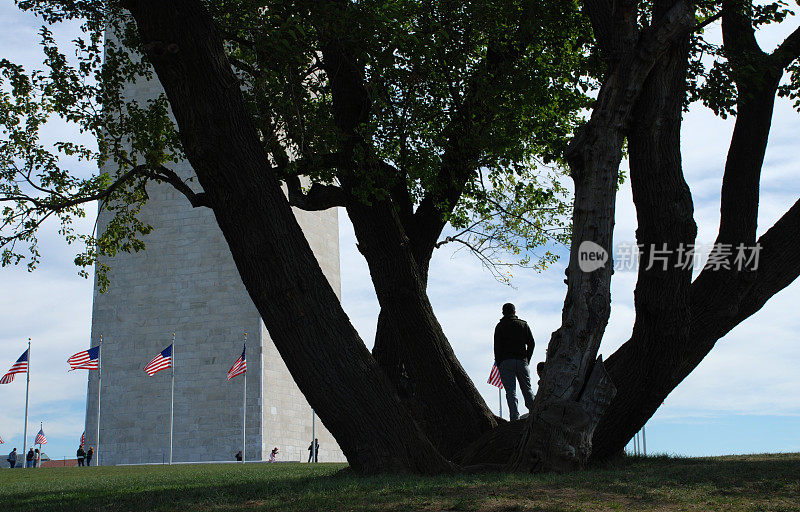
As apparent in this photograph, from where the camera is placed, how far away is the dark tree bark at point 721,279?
948cm

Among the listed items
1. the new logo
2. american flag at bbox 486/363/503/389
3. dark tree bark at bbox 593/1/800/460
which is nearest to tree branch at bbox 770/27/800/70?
dark tree bark at bbox 593/1/800/460

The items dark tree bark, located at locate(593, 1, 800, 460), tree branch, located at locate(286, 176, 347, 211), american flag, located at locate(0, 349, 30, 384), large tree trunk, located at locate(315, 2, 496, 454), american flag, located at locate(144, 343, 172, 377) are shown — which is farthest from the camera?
american flag, located at locate(0, 349, 30, 384)

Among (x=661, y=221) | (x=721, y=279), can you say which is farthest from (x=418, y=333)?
(x=721, y=279)

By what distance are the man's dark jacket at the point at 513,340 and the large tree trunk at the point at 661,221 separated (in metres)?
2.12

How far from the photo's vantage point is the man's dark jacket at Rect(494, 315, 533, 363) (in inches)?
460

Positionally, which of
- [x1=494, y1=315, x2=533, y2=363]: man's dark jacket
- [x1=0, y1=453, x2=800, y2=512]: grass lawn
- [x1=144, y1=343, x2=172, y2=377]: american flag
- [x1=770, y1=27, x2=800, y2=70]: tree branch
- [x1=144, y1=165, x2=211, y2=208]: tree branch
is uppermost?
[x1=770, y1=27, x2=800, y2=70]: tree branch

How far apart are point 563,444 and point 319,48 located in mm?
6917

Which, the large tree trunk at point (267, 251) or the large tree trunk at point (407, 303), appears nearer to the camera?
the large tree trunk at point (267, 251)

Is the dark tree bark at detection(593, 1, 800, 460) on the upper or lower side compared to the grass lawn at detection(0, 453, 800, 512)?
upper

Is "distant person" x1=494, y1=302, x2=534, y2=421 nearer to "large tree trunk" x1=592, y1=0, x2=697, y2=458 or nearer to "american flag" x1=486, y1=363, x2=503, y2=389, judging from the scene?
"large tree trunk" x1=592, y1=0, x2=697, y2=458

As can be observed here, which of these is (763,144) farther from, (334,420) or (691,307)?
(334,420)

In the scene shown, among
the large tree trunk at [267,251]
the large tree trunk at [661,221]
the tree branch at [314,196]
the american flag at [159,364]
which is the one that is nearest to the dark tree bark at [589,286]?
the large tree trunk at [661,221]

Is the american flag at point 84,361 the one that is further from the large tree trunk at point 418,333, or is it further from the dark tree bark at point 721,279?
the dark tree bark at point 721,279

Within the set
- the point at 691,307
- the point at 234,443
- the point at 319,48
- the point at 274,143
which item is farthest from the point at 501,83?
the point at 234,443
